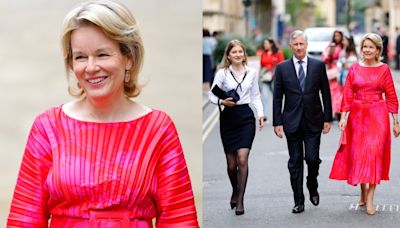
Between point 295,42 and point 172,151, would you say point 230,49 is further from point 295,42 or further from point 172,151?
point 172,151

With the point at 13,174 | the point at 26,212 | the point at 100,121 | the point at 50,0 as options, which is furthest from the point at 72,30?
the point at 13,174

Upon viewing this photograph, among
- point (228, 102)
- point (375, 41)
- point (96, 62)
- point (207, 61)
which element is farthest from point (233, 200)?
point (207, 61)

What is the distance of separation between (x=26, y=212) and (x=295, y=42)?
6930 mm

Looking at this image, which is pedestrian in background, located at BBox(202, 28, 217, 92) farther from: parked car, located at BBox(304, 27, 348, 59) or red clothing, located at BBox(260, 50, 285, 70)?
red clothing, located at BBox(260, 50, 285, 70)

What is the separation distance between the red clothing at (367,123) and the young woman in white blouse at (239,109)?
0.87 meters

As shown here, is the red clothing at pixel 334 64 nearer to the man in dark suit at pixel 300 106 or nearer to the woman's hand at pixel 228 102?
the man in dark suit at pixel 300 106

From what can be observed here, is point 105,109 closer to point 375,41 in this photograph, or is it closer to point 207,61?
point 375,41

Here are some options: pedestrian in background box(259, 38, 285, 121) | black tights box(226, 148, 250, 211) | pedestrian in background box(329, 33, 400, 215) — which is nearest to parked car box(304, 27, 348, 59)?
pedestrian in background box(259, 38, 285, 121)

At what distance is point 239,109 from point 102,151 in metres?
6.93

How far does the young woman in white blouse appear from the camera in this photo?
10.2m

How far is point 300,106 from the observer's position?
33.6 feet

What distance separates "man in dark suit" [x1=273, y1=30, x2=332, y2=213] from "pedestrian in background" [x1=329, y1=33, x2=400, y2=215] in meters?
0.22

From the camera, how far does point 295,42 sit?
10.2m

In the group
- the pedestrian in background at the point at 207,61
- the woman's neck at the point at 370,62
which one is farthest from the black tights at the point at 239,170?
the pedestrian in background at the point at 207,61
